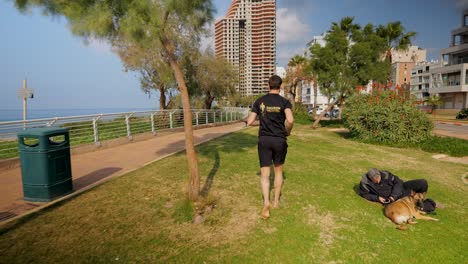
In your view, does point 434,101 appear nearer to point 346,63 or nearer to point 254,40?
point 346,63

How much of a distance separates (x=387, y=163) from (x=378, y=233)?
5370 mm

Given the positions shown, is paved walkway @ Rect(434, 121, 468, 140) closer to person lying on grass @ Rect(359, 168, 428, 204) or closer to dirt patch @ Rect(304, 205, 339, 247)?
person lying on grass @ Rect(359, 168, 428, 204)

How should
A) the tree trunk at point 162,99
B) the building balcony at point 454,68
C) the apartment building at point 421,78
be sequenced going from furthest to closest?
1. the apartment building at point 421,78
2. the building balcony at point 454,68
3. the tree trunk at point 162,99

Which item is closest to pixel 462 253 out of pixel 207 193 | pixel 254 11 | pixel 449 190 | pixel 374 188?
pixel 374 188

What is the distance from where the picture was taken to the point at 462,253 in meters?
3.22

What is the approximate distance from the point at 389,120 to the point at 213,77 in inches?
687

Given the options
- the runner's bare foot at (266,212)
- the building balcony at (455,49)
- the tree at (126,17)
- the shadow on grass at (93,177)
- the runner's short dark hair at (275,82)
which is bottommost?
the runner's bare foot at (266,212)

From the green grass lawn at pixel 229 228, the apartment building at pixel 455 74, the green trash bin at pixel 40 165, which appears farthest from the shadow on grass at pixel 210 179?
the apartment building at pixel 455 74

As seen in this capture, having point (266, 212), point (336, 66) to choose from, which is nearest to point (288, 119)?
point (266, 212)

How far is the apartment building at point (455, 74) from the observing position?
39906 mm

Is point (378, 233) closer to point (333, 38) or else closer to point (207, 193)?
point (207, 193)

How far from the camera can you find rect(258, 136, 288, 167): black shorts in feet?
12.7

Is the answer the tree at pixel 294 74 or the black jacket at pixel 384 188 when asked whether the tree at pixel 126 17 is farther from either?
the tree at pixel 294 74

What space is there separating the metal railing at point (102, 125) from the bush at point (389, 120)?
385 inches
